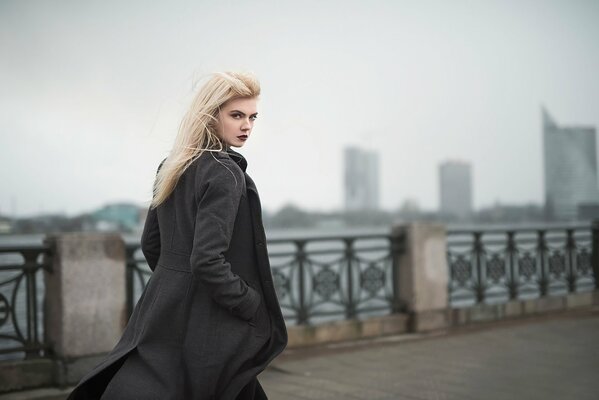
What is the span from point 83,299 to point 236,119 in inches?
166

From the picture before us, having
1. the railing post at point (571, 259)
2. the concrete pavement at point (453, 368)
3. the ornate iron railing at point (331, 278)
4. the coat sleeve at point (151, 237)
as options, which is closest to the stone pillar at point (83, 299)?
the concrete pavement at point (453, 368)

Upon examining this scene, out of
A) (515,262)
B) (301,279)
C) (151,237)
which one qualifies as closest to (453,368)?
(301,279)

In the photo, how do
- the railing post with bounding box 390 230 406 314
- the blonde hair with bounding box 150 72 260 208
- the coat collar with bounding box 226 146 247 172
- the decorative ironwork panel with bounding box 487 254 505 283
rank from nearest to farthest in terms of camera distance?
1. the blonde hair with bounding box 150 72 260 208
2. the coat collar with bounding box 226 146 247 172
3. the railing post with bounding box 390 230 406 314
4. the decorative ironwork panel with bounding box 487 254 505 283

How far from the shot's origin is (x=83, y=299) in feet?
20.8

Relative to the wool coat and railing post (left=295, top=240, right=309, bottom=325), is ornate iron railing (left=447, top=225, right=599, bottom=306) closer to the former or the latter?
railing post (left=295, top=240, right=309, bottom=325)

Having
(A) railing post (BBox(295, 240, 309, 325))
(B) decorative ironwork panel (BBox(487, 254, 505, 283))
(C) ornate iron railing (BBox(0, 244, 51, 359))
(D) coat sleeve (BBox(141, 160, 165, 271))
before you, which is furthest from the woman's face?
(B) decorative ironwork panel (BBox(487, 254, 505, 283))

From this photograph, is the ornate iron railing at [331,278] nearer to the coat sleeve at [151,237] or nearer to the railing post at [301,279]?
the railing post at [301,279]

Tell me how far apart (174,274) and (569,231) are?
11451mm

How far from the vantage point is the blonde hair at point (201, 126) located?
2652 mm

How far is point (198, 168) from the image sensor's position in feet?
8.62

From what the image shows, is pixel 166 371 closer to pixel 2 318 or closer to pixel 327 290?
pixel 2 318

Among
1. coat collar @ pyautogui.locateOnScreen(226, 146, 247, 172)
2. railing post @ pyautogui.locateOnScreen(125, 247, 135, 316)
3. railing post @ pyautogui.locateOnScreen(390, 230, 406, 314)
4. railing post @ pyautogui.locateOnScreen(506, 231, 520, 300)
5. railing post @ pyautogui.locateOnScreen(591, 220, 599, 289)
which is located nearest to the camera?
coat collar @ pyautogui.locateOnScreen(226, 146, 247, 172)

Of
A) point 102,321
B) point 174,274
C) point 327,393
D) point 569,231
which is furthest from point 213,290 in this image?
point 569,231

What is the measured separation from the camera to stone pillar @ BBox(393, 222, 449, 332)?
9125mm
